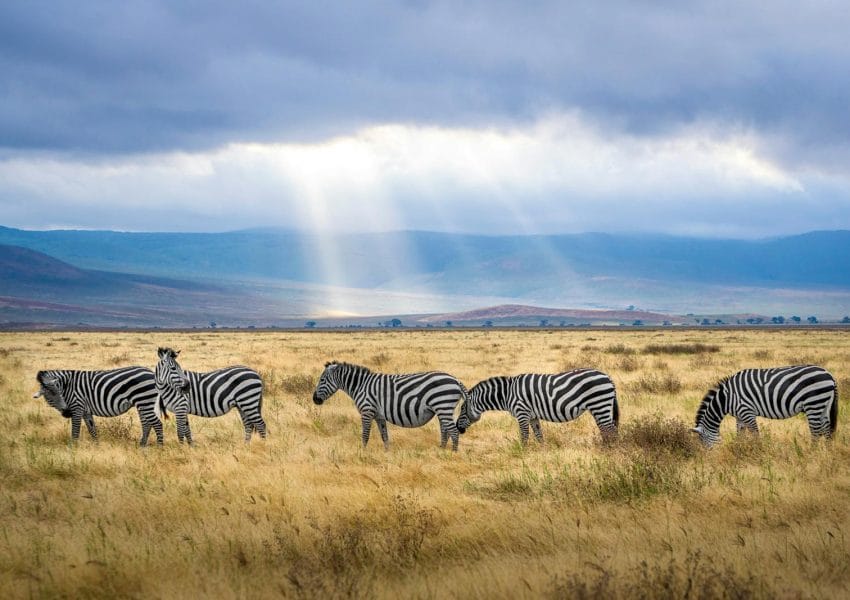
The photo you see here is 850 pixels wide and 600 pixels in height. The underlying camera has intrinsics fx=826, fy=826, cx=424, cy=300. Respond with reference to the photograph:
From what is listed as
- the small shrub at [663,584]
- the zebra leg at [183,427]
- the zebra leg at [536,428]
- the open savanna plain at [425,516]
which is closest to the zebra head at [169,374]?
the zebra leg at [183,427]

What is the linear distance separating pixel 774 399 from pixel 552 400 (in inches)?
150

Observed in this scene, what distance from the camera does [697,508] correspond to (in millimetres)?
9742

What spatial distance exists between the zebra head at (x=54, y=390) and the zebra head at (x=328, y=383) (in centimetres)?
462

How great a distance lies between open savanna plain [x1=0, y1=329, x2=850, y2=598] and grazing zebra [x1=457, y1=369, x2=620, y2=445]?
52 centimetres

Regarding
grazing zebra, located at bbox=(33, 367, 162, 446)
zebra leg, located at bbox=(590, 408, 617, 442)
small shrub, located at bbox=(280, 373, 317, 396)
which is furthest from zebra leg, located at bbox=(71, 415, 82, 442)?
zebra leg, located at bbox=(590, 408, 617, 442)

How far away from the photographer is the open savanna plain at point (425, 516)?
7.27 meters

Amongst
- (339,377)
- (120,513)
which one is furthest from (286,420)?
(120,513)

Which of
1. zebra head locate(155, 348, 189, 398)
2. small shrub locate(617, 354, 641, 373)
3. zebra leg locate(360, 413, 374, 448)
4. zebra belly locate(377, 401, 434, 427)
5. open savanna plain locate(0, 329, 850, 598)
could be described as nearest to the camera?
open savanna plain locate(0, 329, 850, 598)

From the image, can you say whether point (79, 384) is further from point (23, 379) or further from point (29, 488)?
point (23, 379)

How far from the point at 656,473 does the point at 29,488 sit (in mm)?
8545

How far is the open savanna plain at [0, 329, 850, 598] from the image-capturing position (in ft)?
23.9

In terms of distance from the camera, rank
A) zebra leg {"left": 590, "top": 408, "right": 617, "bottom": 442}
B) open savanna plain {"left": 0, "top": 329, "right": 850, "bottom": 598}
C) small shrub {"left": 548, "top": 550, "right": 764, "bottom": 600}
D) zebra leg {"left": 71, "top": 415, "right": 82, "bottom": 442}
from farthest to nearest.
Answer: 1. zebra leg {"left": 71, "top": 415, "right": 82, "bottom": 442}
2. zebra leg {"left": 590, "top": 408, "right": 617, "bottom": 442}
3. open savanna plain {"left": 0, "top": 329, "right": 850, "bottom": 598}
4. small shrub {"left": 548, "top": 550, "right": 764, "bottom": 600}

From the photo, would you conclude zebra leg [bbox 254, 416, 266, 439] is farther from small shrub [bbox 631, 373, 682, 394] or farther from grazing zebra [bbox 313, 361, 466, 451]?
small shrub [bbox 631, 373, 682, 394]

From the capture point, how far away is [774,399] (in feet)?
47.0
